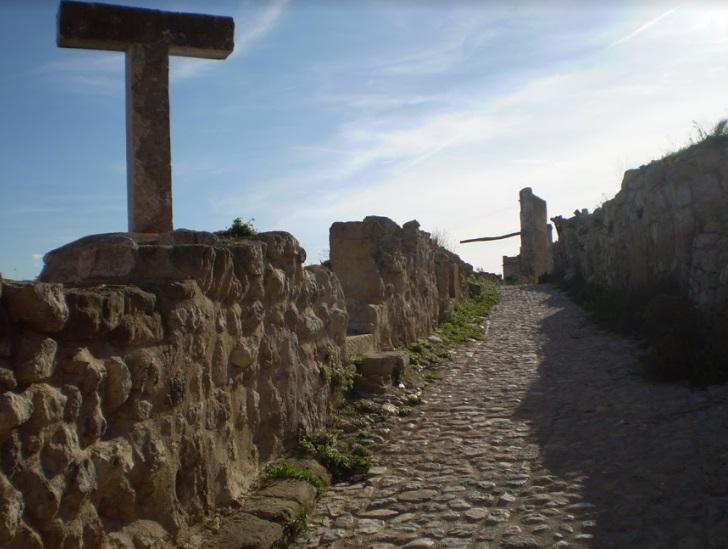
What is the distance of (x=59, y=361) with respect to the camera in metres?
3.38

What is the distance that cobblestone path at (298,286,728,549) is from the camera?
4723mm

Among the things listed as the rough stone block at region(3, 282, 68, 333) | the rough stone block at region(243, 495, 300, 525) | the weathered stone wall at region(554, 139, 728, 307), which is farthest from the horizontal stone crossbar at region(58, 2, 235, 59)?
the weathered stone wall at region(554, 139, 728, 307)

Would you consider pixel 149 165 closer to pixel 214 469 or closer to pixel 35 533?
pixel 214 469

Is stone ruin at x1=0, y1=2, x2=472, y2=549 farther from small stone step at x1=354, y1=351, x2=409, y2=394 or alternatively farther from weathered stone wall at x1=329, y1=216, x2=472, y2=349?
weathered stone wall at x1=329, y1=216, x2=472, y2=349

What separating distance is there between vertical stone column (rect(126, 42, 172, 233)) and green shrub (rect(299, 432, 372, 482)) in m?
2.06

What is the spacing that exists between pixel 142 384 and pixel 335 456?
103 inches

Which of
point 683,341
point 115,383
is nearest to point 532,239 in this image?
point 683,341

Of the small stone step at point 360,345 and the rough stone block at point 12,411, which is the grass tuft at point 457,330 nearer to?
the small stone step at point 360,345

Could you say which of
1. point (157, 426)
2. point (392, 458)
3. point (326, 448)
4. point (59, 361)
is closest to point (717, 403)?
point (392, 458)

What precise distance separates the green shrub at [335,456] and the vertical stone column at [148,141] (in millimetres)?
2060

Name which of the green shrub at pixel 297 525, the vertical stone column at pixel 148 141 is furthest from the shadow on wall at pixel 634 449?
the vertical stone column at pixel 148 141

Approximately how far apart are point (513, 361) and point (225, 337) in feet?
22.4

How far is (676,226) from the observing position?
1296 cm

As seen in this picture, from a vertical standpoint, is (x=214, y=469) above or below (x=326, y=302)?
below
